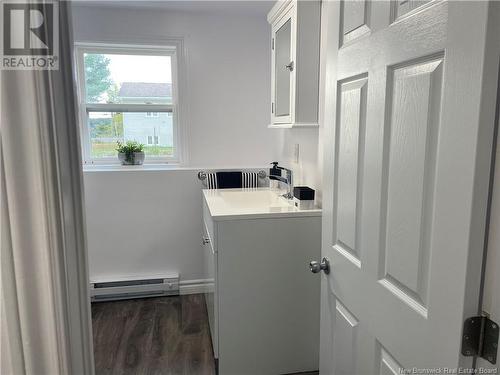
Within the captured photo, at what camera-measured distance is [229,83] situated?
3.15 metres

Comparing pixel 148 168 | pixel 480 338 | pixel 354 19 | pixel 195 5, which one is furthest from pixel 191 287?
pixel 480 338

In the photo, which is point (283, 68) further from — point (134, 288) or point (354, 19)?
point (134, 288)

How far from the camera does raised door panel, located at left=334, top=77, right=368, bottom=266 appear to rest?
3.85ft

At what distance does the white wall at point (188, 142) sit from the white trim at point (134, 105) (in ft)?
0.25

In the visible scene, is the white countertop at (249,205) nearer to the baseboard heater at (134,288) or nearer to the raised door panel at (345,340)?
the raised door panel at (345,340)

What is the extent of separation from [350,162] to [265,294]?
1084mm

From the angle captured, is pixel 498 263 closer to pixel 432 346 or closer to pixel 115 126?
pixel 432 346

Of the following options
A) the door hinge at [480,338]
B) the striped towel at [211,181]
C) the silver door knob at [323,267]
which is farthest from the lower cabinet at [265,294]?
the door hinge at [480,338]

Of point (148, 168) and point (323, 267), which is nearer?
point (323, 267)

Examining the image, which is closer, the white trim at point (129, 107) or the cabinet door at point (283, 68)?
the cabinet door at point (283, 68)

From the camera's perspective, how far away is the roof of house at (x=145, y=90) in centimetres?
313

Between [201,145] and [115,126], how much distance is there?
29.2 inches

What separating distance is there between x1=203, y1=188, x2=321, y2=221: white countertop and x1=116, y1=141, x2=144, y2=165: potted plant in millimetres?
821

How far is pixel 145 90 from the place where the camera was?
316 centimetres
